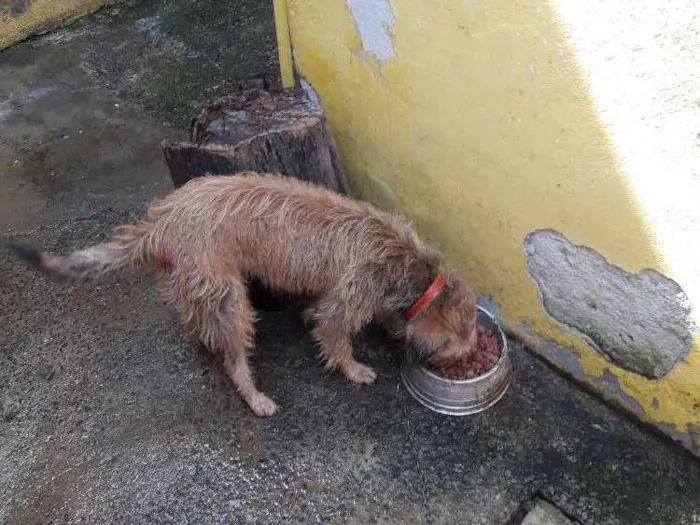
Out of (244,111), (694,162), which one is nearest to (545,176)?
(694,162)

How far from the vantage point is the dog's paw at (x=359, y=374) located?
371cm

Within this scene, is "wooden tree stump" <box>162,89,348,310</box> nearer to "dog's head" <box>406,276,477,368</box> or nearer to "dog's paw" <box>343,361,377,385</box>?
"dog's paw" <box>343,361,377,385</box>

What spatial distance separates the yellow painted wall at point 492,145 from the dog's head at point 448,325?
0.44 meters

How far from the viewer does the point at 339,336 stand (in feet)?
11.4

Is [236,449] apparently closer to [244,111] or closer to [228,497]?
[228,497]

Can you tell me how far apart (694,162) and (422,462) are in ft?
6.45

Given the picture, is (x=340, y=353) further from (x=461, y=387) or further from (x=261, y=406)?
(x=461, y=387)

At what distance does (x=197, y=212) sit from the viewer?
3.22 m

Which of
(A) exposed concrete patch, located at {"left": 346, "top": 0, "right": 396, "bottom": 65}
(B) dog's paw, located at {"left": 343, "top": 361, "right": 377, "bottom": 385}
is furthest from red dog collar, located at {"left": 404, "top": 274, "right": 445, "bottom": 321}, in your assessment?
(A) exposed concrete patch, located at {"left": 346, "top": 0, "right": 396, "bottom": 65}

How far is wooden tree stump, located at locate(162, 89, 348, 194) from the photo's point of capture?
12.1 feet

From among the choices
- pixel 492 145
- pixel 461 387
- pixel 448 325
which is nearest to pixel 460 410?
pixel 461 387

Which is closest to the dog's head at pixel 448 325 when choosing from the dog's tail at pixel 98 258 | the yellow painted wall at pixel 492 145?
the yellow painted wall at pixel 492 145

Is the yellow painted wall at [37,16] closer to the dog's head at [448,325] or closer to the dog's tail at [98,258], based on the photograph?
the dog's tail at [98,258]

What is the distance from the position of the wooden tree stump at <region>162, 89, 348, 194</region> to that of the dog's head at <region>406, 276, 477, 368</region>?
1.20 meters
